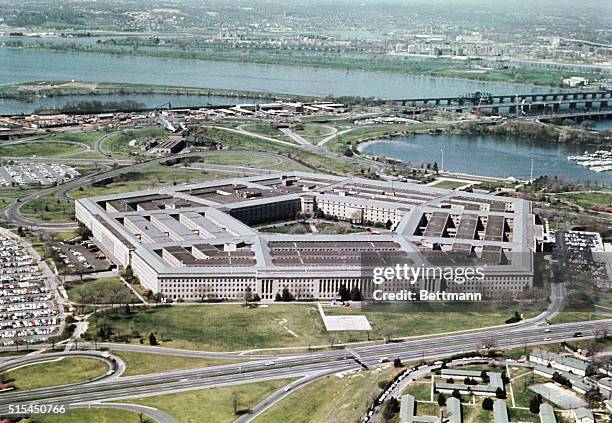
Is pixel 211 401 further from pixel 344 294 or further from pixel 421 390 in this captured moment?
pixel 344 294

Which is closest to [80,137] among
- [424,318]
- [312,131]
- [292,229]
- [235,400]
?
[312,131]

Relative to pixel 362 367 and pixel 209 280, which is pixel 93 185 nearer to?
pixel 209 280

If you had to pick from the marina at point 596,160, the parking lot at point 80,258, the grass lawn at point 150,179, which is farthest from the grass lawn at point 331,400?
the marina at point 596,160

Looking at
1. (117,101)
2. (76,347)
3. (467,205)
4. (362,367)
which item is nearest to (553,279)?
(467,205)

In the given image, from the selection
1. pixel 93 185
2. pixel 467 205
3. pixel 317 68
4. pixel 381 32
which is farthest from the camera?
pixel 381 32

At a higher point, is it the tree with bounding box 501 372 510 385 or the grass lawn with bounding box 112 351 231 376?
the tree with bounding box 501 372 510 385

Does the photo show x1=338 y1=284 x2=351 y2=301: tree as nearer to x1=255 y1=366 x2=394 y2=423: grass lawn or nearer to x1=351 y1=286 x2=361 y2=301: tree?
x1=351 y1=286 x2=361 y2=301: tree

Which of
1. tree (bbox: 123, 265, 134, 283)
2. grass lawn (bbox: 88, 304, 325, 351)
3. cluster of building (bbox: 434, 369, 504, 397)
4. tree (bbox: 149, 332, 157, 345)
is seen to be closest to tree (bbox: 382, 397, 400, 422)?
cluster of building (bbox: 434, 369, 504, 397)
